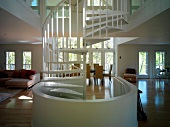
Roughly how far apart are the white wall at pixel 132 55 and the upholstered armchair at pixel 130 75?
538 millimetres

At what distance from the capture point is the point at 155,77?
10477 mm

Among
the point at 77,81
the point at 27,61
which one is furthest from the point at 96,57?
the point at 77,81

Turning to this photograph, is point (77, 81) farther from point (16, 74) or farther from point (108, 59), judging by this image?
point (108, 59)

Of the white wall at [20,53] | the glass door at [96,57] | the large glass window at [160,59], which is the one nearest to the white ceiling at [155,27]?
the glass door at [96,57]

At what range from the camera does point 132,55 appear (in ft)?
34.8

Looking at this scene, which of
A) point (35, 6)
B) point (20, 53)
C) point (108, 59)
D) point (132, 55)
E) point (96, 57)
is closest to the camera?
point (35, 6)

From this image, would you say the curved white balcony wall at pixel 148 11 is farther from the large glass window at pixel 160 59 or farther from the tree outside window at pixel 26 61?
the tree outside window at pixel 26 61

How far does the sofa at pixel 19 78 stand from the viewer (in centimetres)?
633

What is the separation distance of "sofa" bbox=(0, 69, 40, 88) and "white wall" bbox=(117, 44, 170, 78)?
6009mm

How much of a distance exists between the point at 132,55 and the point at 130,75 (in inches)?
85.1

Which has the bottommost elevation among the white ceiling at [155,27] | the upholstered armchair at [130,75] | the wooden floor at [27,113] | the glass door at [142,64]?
the wooden floor at [27,113]

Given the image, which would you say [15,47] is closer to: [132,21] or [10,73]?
[10,73]

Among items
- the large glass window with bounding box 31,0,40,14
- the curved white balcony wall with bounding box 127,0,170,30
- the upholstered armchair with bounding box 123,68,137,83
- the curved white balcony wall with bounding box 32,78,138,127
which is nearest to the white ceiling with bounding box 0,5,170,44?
the curved white balcony wall with bounding box 127,0,170,30

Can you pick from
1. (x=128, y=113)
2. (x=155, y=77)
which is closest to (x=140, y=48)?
(x=155, y=77)
